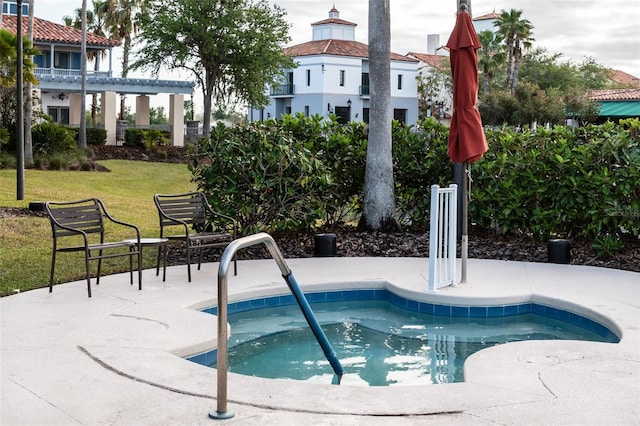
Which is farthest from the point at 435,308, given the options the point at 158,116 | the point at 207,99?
the point at 158,116

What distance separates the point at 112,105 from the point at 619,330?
106 ft

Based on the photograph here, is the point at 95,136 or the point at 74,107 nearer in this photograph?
the point at 95,136

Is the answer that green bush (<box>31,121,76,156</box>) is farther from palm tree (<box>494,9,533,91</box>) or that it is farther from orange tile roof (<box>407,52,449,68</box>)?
orange tile roof (<box>407,52,449,68</box>)

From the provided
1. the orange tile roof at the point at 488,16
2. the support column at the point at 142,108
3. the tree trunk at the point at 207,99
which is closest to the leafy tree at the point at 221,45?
the tree trunk at the point at 207,99

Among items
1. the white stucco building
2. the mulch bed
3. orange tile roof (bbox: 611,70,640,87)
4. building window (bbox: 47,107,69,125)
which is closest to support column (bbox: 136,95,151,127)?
building window (bbox: 47,107,69,125)

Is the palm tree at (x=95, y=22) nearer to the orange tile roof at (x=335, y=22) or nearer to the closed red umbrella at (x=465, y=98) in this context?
the orange tile roof at (x=335, y=22)

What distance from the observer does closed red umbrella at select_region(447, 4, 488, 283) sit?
8336mm

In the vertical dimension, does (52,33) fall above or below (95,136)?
above

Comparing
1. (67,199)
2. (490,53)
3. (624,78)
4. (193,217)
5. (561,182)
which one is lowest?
(67,199)

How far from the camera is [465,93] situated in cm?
841

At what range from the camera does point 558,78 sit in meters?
56.7

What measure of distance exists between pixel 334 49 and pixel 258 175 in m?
48.0

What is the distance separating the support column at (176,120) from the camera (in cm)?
3700

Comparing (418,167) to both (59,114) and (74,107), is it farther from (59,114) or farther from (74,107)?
(59,114)
